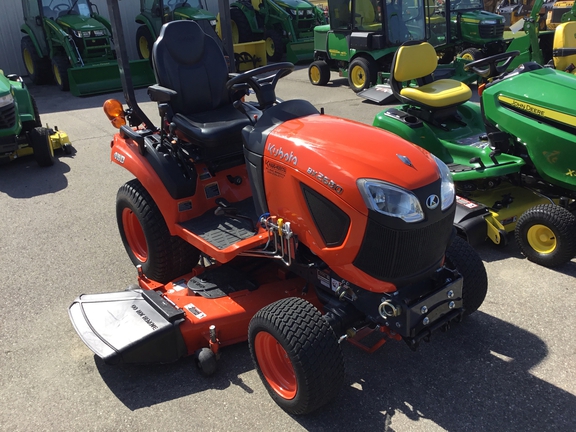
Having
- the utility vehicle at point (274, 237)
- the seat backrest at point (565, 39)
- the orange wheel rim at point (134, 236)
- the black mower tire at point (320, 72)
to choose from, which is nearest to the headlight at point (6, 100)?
the utility vehicle at point (274, 237)

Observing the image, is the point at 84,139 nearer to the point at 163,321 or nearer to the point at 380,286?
the point at 163,321

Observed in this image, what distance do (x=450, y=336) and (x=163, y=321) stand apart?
1.45 meters

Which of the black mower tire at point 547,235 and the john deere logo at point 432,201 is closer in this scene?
the john deere logo at point 432,201

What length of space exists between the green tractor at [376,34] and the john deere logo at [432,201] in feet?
20.7

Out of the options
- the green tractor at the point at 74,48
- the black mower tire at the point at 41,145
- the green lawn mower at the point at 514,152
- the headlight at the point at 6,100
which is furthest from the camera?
the green tractor at the point at 74,48

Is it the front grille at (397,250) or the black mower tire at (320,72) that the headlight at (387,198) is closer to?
the front grille at (397,250)

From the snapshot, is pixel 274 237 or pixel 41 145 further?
pixel 41 145

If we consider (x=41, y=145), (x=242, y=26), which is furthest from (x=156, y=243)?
(x=242, y=26)

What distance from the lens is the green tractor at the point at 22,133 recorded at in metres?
5.72

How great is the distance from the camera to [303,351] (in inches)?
86.6

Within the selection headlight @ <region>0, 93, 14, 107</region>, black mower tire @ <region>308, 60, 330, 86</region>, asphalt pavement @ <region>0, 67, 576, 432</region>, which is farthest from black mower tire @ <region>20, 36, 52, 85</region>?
asphalt pavement @ <region>0, 67, 576, 432</region>

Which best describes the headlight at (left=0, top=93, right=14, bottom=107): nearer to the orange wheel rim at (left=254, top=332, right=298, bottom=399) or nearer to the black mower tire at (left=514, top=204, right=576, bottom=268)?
the orange wheel rim at (left=254, top=332, right=298, bottom=399)

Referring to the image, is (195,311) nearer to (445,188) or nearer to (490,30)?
(445,188)

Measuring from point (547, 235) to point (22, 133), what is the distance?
5478 millimetres
